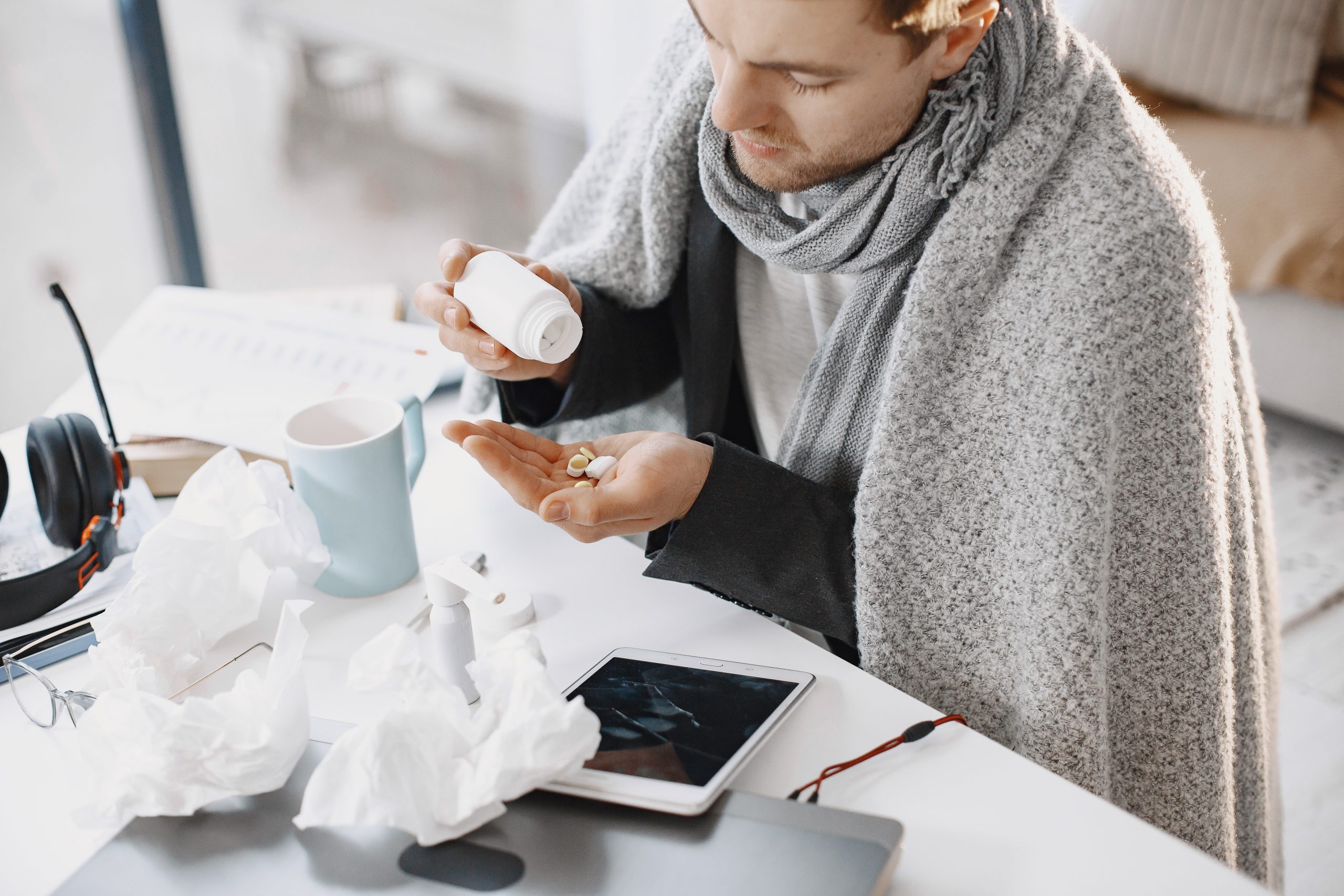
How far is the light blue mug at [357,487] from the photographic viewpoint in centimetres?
66

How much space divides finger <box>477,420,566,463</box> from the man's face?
253 millimetres

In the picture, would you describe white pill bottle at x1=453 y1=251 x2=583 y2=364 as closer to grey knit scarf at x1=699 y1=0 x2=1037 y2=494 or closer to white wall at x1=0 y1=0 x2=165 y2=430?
grey knit scarf at x1=699 y1=0 x2=1037 y2=494

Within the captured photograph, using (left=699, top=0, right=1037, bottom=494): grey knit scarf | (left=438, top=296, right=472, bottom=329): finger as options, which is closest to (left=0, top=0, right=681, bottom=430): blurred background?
(left=699, top=0, right=1037, bottom=494): grey knit scarf

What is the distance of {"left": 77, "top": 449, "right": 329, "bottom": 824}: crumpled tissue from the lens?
490mm

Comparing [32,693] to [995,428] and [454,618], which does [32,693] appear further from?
[995,428]

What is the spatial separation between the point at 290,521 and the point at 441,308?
0.18 m

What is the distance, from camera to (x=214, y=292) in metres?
1.03

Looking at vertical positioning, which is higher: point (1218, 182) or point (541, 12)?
point (541, 12)

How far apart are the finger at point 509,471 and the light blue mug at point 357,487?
6 cm

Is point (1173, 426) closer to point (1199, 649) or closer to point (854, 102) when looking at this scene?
point (1199, 649)

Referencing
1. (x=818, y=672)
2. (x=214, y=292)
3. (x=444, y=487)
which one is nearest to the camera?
(x=818, y=672)

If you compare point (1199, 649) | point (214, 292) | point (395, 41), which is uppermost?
point (395, 41)

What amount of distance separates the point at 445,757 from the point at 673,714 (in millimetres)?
129

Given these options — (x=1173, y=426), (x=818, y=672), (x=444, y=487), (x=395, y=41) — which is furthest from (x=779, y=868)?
(x=395, y=41)
